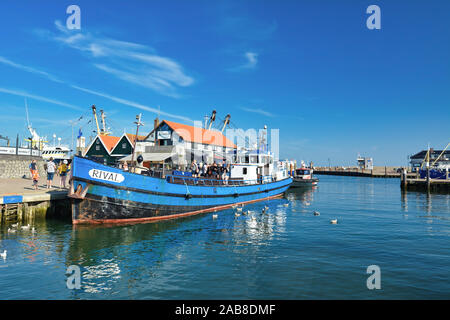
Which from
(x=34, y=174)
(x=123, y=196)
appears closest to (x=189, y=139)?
(x=34, y=174)

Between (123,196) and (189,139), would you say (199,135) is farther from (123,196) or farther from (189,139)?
(123,196)

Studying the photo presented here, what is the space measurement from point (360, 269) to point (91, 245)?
1052 cm

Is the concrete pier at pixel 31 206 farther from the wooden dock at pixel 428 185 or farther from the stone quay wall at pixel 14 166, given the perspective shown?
the wooden dock at pixel 428 185

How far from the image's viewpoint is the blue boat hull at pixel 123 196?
14.3m

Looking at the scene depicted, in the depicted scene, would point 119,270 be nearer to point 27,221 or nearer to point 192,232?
point 192,232

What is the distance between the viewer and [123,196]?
15227 mm

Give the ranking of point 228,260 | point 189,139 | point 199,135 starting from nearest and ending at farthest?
point 228,260, point 189,139, point 199,135

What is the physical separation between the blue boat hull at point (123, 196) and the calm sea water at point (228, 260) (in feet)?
2.59

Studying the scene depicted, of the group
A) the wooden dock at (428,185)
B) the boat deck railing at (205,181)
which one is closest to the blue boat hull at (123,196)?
the boat deck railing at (205,181)

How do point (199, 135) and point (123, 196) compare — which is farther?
point (199, 135)

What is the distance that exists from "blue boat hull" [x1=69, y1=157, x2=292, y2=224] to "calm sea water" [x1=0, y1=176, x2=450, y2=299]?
2.59 feet

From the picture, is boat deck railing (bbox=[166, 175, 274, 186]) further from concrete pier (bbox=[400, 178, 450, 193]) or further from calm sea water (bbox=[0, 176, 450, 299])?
concrete pier (bbox=[400, 178, 450, 193])

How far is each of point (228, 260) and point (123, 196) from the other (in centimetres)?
776
